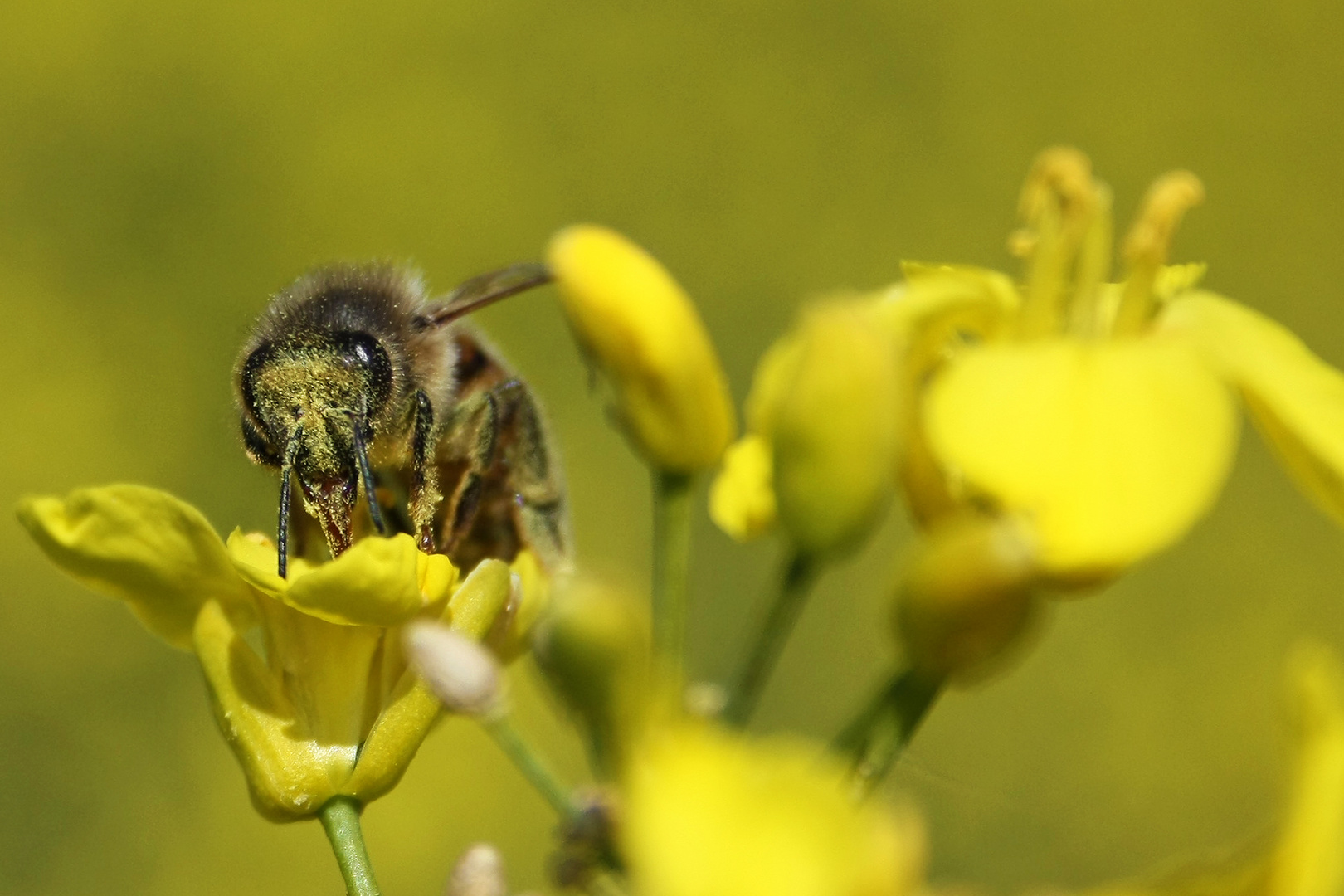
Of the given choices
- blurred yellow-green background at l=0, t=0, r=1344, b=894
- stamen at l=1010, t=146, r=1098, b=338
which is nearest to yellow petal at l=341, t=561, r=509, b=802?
stamen at l=1010, t=146, r=1098, b=338

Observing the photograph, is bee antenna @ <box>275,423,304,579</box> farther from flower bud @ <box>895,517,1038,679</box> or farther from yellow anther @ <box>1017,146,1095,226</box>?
yellow anther @ <box>1017,146,1095,226</box>

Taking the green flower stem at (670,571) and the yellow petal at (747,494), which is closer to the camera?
the green flower stem at (670,571)

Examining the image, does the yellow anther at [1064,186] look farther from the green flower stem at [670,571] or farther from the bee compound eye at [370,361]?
the bee compound eye at [370,361]

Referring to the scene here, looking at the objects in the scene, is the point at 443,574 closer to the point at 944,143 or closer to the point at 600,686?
the point at 600,686

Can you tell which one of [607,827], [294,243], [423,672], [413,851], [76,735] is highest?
[294,243]

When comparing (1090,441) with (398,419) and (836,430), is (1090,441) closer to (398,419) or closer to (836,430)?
(836,430)

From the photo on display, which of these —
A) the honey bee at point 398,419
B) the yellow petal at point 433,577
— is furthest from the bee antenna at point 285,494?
the yellow petal at point 433,577

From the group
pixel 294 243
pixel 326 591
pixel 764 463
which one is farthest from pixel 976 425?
pixel 294 243
